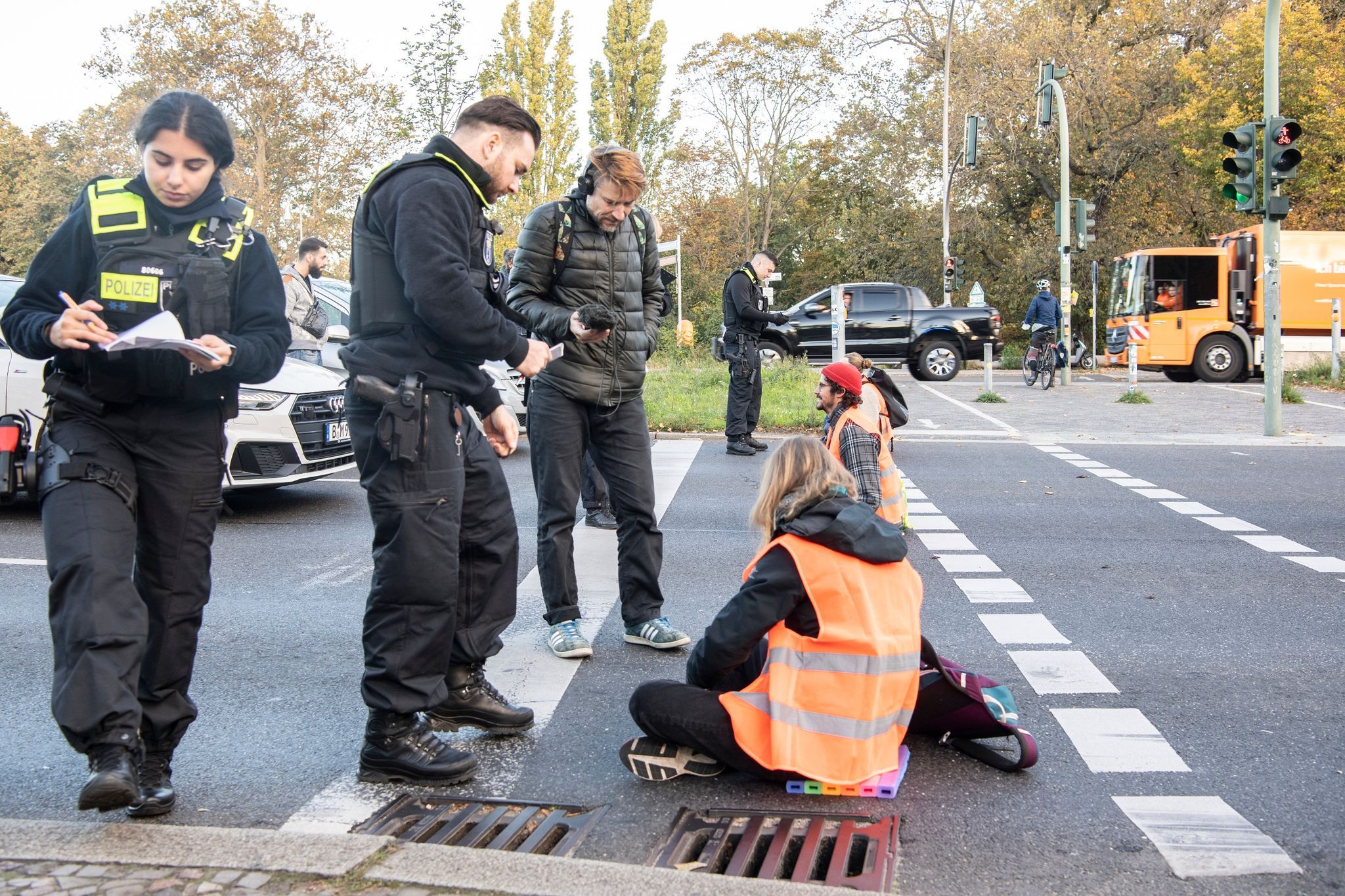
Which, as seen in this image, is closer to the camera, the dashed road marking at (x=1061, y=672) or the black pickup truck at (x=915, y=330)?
the dashed road marking at (x=1061, y=672)

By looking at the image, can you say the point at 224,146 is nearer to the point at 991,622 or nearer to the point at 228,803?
the point at 228,803

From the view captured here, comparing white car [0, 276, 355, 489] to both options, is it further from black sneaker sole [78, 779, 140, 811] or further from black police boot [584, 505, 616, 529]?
black sneaker sole [78, 779, 140, 811]

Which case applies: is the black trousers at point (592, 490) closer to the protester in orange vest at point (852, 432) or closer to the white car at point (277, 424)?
the white car at point (277, 424)

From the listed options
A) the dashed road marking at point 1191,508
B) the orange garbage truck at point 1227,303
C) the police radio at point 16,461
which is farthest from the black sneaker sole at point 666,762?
the orange garbage truck at point 1227,303

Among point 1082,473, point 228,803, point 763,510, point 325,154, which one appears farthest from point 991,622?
point 325,154

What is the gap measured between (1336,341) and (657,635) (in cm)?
2100

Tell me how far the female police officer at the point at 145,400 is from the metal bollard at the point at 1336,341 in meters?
22.6

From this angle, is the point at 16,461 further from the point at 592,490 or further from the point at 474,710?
the point at 592,490

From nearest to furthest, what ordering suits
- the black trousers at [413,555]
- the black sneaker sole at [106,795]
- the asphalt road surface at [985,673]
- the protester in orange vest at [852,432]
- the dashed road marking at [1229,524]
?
1. the black sneaker sole at [106,795]
2. the asphalt road surface at [985,673]
3. the black trousers at [413,555]
4. the protester in orange vest at [852,432]
5. the dashed road marking at [1229,524]

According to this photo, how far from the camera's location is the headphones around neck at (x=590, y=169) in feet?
15.8

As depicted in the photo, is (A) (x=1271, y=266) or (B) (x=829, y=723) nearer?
(B) (x=829, y=723)

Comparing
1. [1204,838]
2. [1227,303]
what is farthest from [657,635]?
[1227,303]

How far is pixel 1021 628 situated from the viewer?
18.4ft

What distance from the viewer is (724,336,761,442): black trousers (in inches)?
488
